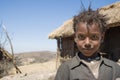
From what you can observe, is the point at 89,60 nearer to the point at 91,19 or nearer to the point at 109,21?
the point at 91,19

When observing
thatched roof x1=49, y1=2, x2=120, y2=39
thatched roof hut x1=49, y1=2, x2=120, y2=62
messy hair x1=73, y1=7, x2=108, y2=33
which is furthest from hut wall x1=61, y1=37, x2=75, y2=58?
messy hair x1=73, y1=7, x2=108, y2=33

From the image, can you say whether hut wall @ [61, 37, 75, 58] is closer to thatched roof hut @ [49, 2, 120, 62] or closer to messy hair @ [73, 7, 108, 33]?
thatched roof hut @ [49, 2, 120, 62]

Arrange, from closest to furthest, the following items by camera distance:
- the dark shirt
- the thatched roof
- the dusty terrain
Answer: the dark shirt
the dusty terrain
the thatched roof

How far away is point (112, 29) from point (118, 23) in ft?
4.02

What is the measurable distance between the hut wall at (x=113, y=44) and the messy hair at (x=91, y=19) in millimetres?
9086

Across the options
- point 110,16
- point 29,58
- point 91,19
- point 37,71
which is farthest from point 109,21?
point 29,58

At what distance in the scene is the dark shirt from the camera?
1.82 meters

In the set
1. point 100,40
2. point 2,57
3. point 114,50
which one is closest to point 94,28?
point 100,40

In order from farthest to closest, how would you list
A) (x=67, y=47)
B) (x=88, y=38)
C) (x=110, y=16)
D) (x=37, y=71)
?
(x=37, y=71)
(x=67, y=47)
(x=110, y=16)
(x=88, y=38)

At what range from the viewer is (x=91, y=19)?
1.91 metres

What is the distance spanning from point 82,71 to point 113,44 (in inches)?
373

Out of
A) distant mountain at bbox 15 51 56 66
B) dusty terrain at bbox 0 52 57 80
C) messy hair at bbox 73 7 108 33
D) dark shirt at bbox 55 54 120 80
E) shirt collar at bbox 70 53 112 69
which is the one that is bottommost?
distant mountain at bbox 15 51 56 66

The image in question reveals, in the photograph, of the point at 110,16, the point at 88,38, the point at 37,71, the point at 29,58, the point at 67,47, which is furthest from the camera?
the point at 29,58

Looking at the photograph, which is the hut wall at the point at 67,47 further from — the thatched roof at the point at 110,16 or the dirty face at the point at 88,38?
the dirty face at the point at 88,38
